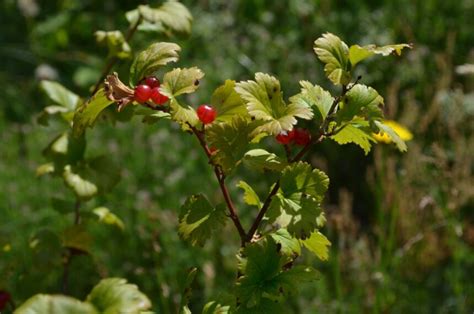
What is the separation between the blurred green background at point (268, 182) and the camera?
2.76m

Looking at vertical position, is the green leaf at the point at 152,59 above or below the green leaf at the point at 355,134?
above

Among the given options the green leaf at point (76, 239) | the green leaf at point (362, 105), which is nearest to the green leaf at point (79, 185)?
the green leaf at point (76, 239)

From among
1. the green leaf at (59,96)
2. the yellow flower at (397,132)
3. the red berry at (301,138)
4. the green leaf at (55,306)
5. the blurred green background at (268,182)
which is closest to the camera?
the green leaf at (55,306)

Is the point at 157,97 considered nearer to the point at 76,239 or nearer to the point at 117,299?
the point at 117,299

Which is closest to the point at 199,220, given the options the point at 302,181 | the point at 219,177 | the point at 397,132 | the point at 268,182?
the point at 219,177

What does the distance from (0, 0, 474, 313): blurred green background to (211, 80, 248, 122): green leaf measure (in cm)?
48

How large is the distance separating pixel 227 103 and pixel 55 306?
1.68 ft

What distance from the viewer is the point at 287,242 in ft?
4.17

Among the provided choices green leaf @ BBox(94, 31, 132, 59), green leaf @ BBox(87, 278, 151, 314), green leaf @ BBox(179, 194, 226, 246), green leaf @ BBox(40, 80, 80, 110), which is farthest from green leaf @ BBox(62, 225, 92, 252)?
green leaf @ BBox(87, 278, 151, 314)

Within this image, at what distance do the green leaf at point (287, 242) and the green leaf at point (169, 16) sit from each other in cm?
63

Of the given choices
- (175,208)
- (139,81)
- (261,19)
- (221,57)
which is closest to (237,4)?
(261,19)

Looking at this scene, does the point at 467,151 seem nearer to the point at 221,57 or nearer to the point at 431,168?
the point at 431,168

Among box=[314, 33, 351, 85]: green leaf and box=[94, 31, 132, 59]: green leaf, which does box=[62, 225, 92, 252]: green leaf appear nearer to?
box=[94, 31, 132, 59]: green leaf

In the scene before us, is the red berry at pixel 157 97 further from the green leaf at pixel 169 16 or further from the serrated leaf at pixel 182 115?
the green leaf at pixel 169 16
